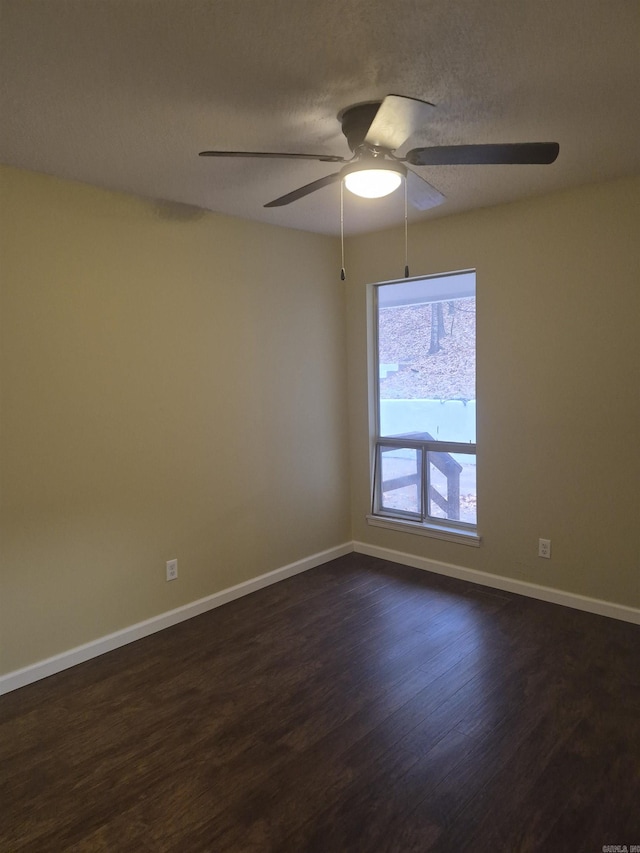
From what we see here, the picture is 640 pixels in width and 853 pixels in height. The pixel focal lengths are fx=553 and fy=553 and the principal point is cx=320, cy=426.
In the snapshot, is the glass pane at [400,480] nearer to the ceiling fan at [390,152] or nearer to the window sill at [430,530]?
the window sill at [430,530]

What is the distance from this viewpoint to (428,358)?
404 centimetres

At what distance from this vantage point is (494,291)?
3.57 meters

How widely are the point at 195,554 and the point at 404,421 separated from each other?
184 cm

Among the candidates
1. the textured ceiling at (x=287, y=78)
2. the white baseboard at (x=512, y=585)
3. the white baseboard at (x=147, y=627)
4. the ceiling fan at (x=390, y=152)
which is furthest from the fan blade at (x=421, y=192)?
the white baseboard at (x=147, y=627)

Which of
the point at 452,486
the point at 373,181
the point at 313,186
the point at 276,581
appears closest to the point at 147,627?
the point at 276,581

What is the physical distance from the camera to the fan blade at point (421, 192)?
2.31 metres

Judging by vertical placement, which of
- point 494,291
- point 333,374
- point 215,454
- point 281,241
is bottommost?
point 215,454

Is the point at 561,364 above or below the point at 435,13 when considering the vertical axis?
below

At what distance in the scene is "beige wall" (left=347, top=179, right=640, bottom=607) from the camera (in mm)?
3109

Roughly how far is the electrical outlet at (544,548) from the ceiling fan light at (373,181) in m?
2.40

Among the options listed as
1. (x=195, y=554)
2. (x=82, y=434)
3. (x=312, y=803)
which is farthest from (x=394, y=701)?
(x=82, y=434)

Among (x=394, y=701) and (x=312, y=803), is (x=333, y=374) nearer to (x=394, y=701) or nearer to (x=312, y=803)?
(x=394, y=701)

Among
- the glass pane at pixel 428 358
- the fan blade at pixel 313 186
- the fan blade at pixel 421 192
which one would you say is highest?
the fan blade at pixel 421 192

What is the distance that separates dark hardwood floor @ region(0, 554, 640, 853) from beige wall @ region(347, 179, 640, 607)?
1.43 feet
